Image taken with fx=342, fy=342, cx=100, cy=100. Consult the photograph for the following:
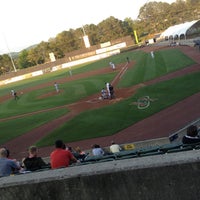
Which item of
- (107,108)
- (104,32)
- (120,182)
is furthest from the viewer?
(104,32)

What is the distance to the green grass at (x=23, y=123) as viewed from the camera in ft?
81.5

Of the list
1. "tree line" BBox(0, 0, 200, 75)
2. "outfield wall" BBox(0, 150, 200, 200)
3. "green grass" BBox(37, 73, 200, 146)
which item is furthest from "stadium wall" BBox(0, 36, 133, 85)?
"outfield wall" BBox(0, 150, 200, 200)

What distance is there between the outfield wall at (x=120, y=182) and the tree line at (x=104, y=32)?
361 ft

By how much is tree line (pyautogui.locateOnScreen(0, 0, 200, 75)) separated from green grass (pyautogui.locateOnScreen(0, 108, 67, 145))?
85.6 m

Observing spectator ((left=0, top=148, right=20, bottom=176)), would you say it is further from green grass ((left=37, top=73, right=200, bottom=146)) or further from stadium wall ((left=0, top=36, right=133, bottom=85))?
stadium wall ((left=0, top=36, right=133, bottom=85))

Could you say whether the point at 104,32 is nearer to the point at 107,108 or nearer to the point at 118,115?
the point at 107,108

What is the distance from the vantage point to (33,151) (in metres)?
8.32

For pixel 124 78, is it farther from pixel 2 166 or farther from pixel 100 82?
pixel 2 166

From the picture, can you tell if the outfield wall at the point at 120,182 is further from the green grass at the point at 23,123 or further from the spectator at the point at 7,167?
the green grass at the point at 23,123

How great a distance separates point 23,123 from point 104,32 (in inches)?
4100

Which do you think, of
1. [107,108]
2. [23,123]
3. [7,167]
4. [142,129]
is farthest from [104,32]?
[7,167]

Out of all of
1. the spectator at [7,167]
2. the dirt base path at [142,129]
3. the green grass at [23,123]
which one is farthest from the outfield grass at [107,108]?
the spectator at [7,167]

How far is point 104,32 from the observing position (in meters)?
128

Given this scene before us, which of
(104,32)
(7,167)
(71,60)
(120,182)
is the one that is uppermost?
(120,182)
